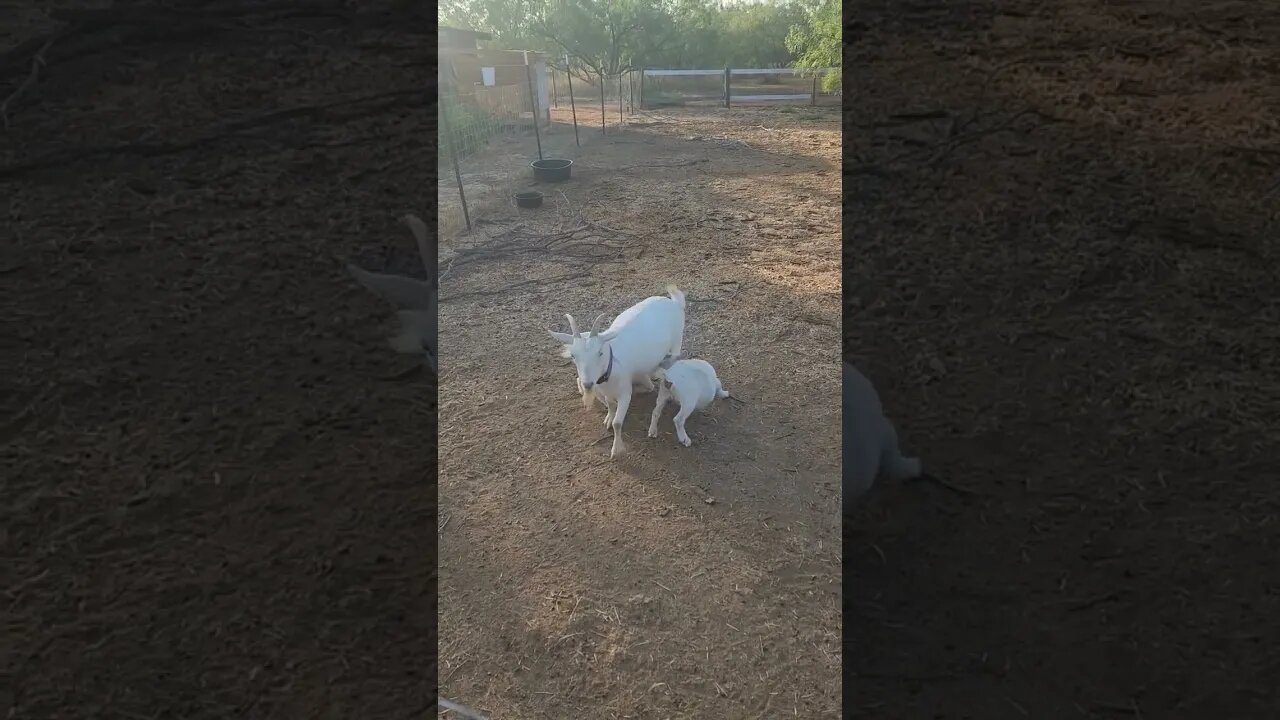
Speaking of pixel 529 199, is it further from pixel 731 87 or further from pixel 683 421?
pixel 731 87

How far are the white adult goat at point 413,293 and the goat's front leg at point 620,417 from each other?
107 inches

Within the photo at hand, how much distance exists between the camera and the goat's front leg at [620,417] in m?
3.43

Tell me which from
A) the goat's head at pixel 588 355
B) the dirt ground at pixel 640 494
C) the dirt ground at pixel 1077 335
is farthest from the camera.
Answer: the goat's head at pixel 588 355

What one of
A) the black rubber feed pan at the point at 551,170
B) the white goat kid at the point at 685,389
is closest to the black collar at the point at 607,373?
the white goat kid at the point at 685,389

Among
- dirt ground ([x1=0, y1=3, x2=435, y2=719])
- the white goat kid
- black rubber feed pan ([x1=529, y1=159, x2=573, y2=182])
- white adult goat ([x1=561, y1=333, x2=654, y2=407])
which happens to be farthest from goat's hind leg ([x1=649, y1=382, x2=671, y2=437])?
black rubber feed pan ([x1=529, y1=159, x2=573, y2=182])

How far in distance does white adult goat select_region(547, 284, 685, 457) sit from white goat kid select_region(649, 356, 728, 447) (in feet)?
0.48

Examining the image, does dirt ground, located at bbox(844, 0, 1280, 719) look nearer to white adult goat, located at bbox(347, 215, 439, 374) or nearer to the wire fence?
white adult goat, located at bbox(347, 215, 439, 374)

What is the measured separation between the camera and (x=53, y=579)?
2.34 feet

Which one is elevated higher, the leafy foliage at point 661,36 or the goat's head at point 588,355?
the leafy foliage at point 661,36

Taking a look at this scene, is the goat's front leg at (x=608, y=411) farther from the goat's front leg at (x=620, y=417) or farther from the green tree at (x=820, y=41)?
the green tree at (x=820, y=41)

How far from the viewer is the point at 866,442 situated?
2.19 feet

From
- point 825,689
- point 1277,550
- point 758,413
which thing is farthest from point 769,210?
point 1277,550

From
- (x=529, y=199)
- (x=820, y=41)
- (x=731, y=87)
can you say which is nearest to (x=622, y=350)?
(x=529, y=199)

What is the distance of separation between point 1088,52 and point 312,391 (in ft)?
2.38
